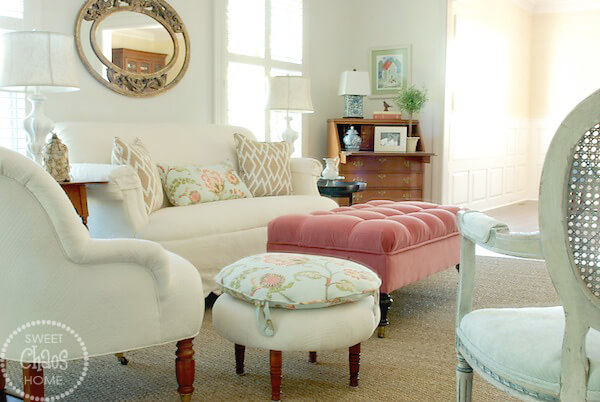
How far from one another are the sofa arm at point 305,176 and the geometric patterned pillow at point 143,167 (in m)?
1.25

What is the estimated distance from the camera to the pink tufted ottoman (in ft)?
9.58

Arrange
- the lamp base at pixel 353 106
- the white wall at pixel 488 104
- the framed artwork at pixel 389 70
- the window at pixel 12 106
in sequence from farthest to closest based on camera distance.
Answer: the white wall at pixel 488 104 → the framed artwork at pixel 389 70 → the lamp base at pixel 353 106 → the window at pixel 12 106

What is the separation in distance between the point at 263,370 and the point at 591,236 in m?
1.66

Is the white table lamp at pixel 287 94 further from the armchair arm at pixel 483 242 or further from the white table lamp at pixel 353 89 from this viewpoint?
the armchair arm at pixel 483 242

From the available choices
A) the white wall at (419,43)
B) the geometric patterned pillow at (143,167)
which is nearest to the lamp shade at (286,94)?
the geometric patterned pillow at (143,167)

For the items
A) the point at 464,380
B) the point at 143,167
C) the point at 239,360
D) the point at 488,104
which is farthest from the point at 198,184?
the point at 488,104

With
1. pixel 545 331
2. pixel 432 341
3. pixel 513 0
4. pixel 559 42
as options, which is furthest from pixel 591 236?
pixel 559 42

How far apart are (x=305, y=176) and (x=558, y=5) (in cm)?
642

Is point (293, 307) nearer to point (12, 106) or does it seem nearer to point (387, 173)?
point (12, 106)

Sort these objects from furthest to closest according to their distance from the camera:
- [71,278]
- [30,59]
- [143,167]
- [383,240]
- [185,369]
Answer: [143,167] → [30,59] → [383,240] → [185,369] → [71,278]

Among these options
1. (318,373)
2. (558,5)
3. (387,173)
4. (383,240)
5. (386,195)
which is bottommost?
(318,373)

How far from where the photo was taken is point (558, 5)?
9.22 m

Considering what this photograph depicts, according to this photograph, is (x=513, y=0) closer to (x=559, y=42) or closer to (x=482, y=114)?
(x=559, y=42)

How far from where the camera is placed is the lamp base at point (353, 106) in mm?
6367
